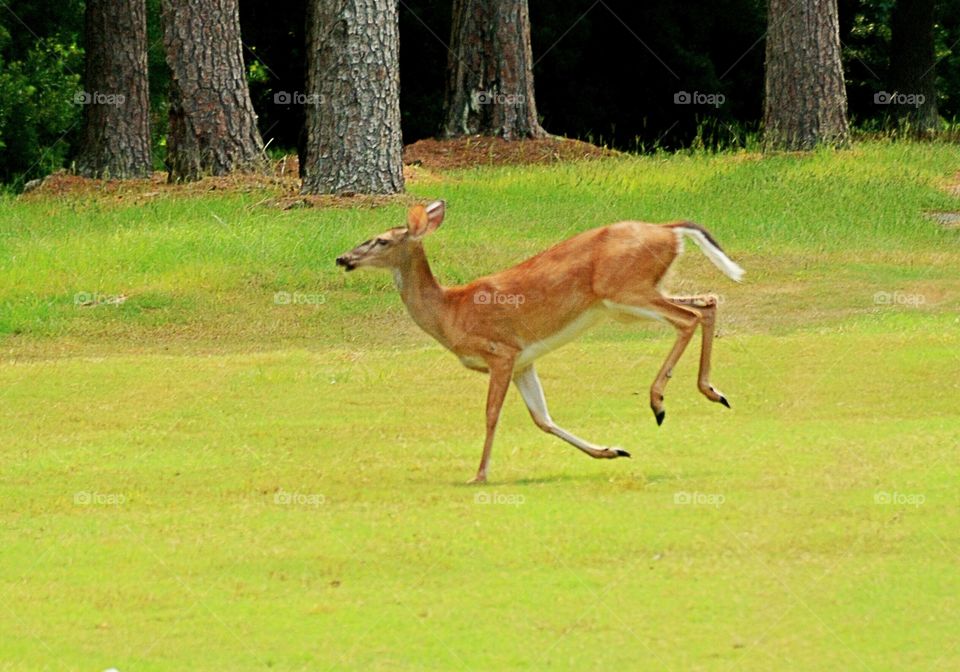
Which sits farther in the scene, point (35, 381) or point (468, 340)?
point (35, 381)

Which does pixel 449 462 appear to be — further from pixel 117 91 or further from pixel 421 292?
pixel 117 91

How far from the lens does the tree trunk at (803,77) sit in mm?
25750

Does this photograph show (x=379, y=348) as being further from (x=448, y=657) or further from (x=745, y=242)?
(x=448, y=657)

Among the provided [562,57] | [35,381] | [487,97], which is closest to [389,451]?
[35,381]

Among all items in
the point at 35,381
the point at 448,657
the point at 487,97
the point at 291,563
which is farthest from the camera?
the point at 487,97

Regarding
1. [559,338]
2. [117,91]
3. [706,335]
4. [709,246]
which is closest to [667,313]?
[706,335]

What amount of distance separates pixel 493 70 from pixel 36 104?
9548 mm

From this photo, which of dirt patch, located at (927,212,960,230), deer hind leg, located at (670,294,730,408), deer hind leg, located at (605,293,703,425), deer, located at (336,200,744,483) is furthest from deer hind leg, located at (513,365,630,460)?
dirt patch, located at (927,212,960,230)

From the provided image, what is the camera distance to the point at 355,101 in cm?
2111

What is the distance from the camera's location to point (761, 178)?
23484mm

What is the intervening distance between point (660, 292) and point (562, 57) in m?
26.6

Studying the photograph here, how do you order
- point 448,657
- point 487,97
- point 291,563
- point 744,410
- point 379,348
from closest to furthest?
point 448,657, point 291,563, point 744,410, point 379,348, point 487,97

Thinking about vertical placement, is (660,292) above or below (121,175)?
above

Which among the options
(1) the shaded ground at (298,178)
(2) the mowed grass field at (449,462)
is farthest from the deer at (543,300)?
(1) the shaded ground at (298,178)
